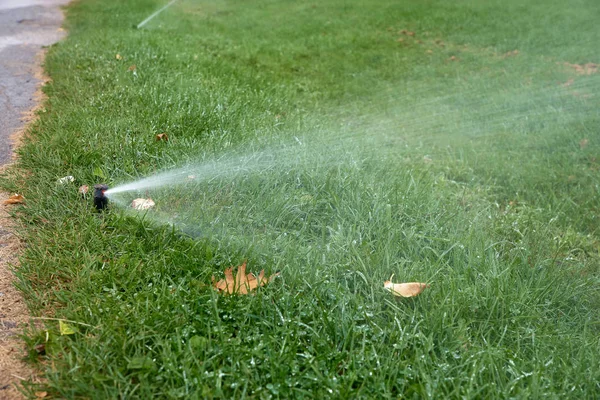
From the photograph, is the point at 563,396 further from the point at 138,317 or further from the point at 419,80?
the point at 419,80

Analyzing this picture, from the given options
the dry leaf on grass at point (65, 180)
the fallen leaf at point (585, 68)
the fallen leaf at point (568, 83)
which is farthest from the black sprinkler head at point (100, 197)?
the fallen leaf at point (585, 68)

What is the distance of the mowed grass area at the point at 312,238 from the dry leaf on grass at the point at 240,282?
0.05 m

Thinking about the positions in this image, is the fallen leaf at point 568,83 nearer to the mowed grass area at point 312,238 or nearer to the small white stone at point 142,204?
the mowed grass area at point 312,238

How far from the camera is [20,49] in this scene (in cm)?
673

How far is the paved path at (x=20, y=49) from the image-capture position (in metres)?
4.22

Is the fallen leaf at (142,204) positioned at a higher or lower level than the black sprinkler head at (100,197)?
lower

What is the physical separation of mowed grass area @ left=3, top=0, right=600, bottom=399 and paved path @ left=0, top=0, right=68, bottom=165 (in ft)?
1.03

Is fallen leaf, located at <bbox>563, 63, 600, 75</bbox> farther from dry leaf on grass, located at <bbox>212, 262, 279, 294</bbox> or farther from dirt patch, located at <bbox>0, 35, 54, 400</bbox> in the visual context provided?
dirt patch, located at <bbox>0, 35, 54, 400</bbox>

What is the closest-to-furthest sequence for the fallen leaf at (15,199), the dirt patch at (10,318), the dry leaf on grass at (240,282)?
the dirt patch at (10,318) < the dry leaf on grass at (240,282) < the fallen leaf at (15,199)

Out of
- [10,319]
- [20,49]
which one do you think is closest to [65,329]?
[10,319]

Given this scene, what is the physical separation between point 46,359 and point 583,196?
12.3ft

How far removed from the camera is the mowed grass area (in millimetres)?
1926

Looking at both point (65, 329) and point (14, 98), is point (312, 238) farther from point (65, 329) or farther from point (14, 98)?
point (14, 98)

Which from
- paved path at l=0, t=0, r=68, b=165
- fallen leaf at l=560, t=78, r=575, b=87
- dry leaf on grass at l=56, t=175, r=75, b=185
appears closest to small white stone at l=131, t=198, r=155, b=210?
dry leaf on grass at l=56, t=175, r=75, b=185
